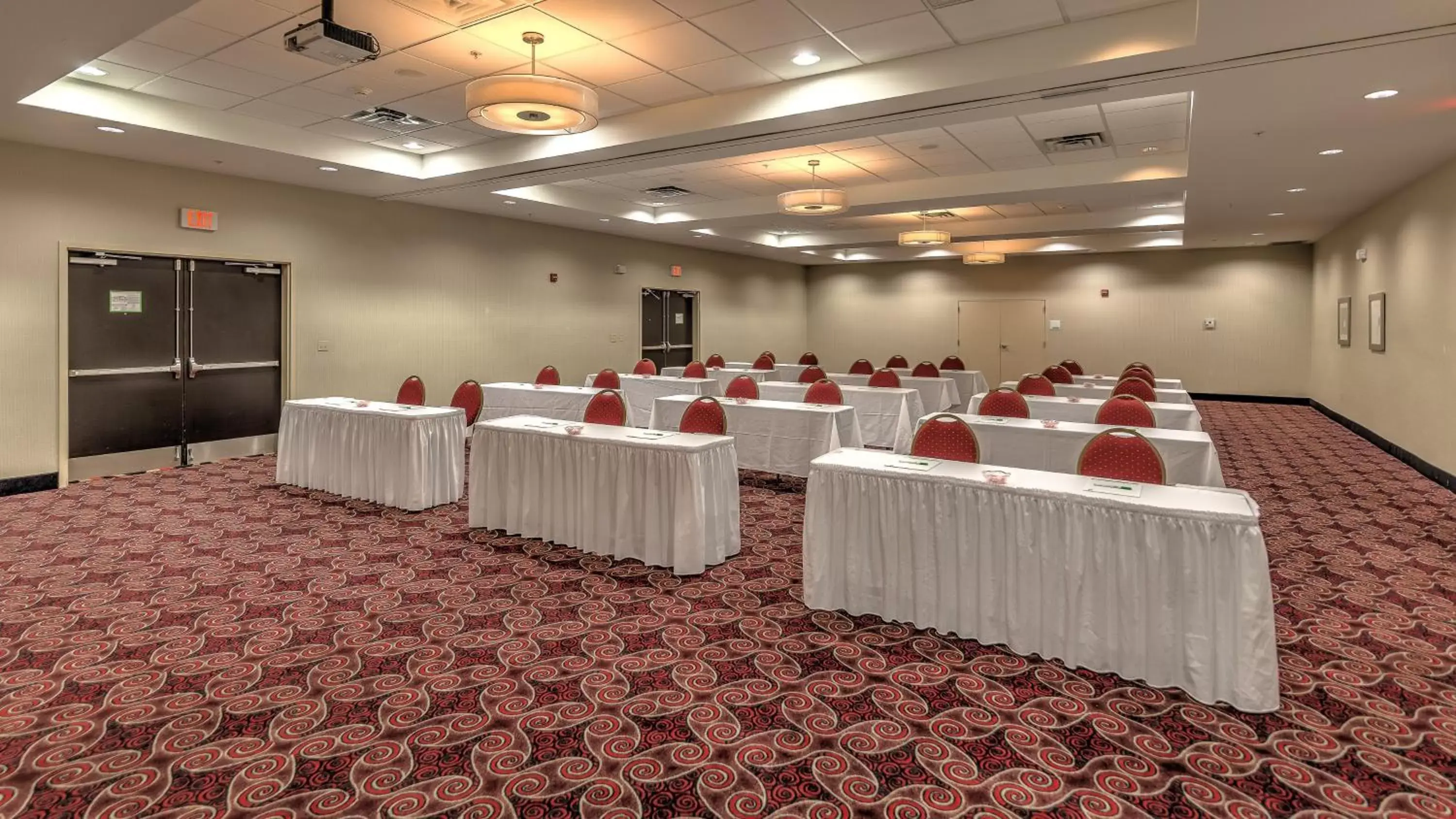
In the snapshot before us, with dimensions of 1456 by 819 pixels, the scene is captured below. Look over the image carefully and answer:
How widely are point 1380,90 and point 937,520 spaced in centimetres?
480

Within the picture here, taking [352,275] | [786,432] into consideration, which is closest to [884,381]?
[786,432]

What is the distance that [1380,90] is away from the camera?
5.32m

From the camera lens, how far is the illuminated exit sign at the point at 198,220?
8.44m

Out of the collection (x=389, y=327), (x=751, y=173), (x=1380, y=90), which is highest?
(x=751, y=173)

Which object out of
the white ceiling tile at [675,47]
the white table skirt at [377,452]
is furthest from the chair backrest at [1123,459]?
the white table skirt at [377,452]

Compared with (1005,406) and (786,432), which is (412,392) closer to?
(786,432)

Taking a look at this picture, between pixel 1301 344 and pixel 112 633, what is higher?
pixel 1301 344

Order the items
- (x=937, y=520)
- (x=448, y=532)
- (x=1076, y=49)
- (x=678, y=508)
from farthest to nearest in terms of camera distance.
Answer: (x=448, y=532)
(x=1076, y=49)
(x=678, y=508)
(x=937, y=520)

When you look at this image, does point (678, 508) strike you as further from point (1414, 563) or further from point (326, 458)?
point (1414, 563)

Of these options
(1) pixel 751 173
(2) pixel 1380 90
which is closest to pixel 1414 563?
(2) pixel 1380 90

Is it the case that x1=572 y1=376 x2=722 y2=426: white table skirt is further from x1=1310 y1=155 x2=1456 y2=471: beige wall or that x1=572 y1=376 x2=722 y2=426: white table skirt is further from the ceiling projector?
x1=1310 y1=155 x2=1456 y2=471: beige wall

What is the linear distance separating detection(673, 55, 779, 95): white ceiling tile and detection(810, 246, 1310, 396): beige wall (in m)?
13.4

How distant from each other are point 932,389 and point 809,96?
650 cm

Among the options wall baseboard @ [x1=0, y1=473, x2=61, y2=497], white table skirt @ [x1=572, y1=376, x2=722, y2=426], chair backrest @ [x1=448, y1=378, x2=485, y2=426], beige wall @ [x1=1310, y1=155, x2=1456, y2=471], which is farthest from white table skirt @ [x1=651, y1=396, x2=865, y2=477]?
Answer: wall baseboard @ [x1=0, y1=473, x2=61, y2=497]
